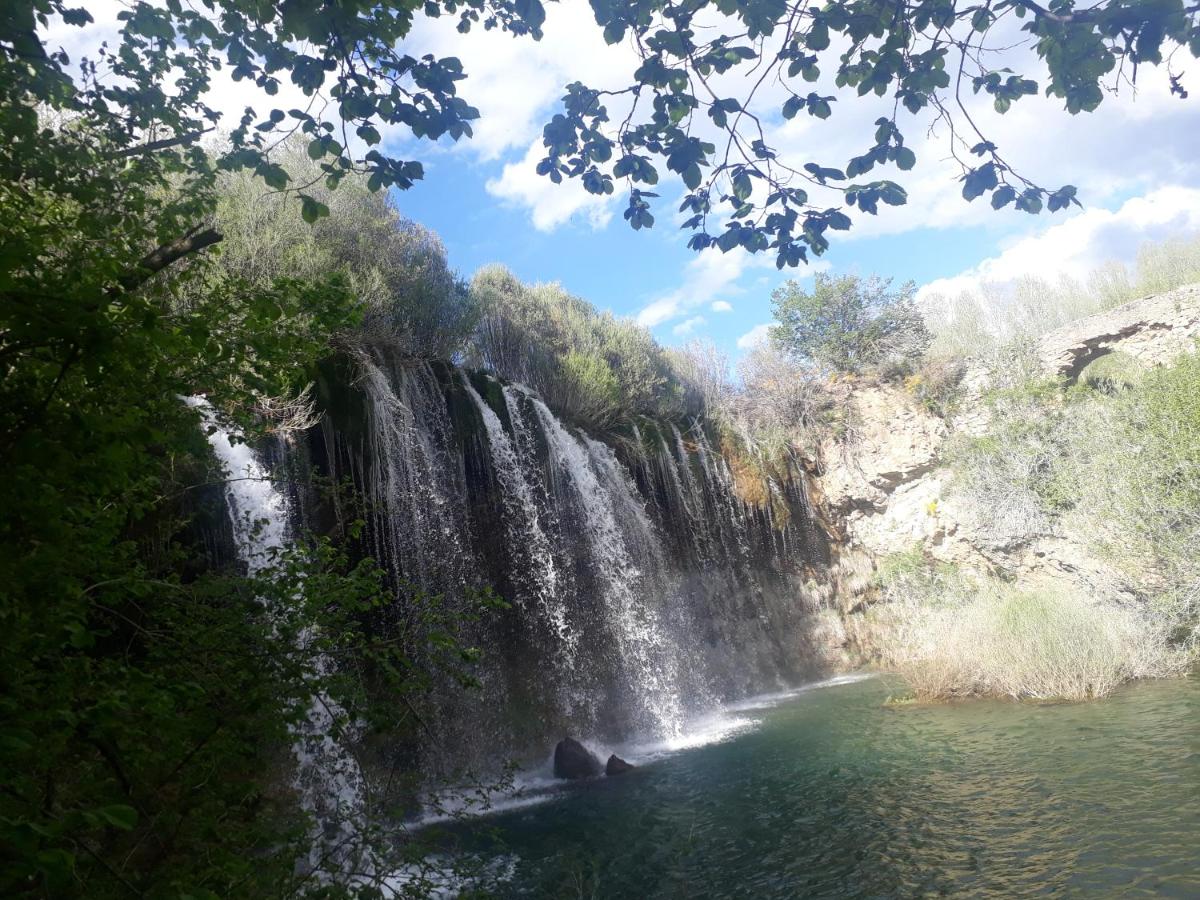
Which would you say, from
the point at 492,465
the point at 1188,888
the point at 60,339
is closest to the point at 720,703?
the point at 492,465

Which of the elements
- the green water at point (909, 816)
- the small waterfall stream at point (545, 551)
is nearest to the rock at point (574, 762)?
the green water at point (909, 816)

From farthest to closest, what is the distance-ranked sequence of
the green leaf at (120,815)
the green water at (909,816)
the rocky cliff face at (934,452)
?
the rocky cliff face at (934,452) → the green water at (909,816) → the green leaf at (120,815)

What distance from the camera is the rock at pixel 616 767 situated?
1049 centimetres

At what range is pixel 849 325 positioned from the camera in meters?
21.5

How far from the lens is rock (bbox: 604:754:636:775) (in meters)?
10.5

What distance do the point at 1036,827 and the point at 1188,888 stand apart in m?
1.45

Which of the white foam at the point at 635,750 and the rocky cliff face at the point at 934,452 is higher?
the rocky cliff face at the point at 934,452

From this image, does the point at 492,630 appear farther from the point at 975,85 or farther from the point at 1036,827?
the point at 975,85

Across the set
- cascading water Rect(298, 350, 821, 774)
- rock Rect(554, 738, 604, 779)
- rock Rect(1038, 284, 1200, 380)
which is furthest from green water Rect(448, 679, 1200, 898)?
rock Rect(1038, 284, 1200, 380)

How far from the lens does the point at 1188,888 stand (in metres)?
4.71

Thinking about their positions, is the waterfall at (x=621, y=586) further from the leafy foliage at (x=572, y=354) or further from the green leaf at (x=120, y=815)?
the green leaf at (x=120, y=815)

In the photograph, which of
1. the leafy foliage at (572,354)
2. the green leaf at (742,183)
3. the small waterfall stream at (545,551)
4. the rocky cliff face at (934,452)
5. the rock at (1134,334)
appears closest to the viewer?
the green leaf at (742,183)

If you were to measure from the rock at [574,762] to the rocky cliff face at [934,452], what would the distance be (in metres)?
11.5

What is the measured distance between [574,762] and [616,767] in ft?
2.30
